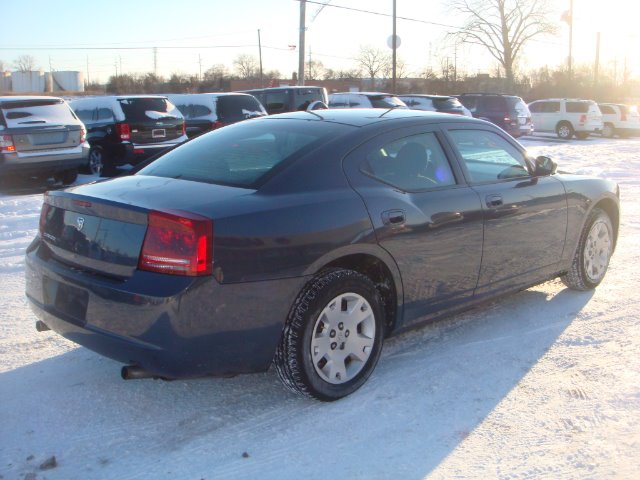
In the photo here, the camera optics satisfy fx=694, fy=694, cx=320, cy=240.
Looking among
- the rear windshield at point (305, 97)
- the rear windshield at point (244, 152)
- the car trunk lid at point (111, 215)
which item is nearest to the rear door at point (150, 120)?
the rear windshield at point (305, 97)

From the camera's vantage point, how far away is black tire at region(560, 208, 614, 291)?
5.49m

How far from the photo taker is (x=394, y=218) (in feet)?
12.8

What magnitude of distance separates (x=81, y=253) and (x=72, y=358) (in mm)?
1059

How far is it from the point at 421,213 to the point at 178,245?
1547mm

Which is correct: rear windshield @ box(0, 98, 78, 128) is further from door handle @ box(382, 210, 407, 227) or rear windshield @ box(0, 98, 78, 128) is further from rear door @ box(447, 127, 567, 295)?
door handle @ box(382, 210, 407, 227)

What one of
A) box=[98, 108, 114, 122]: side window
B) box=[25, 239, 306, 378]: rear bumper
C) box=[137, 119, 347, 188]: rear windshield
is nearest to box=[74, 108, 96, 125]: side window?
box=[98, 108, 114, 122]: side window

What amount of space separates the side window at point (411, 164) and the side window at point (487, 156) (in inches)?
9.0

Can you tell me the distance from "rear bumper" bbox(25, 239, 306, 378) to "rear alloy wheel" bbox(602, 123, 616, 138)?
3052 cm

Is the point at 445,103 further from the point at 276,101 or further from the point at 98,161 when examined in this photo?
the point at 98,161

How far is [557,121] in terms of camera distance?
29391 millimetres

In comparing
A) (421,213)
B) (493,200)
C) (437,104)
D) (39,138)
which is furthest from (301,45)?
(421,213)

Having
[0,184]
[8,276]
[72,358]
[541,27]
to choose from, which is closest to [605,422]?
[72,358]

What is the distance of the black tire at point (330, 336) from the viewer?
136 inches

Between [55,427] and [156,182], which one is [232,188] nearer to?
[156,182]
